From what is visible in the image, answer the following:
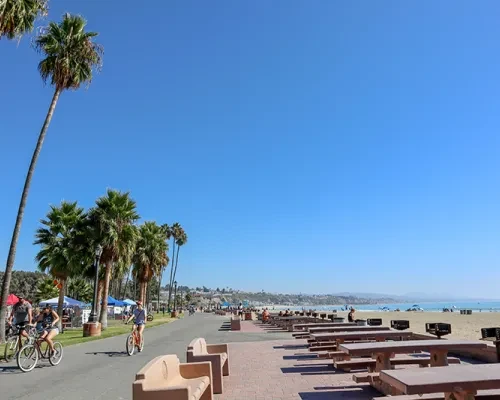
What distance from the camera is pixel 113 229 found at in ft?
91.9

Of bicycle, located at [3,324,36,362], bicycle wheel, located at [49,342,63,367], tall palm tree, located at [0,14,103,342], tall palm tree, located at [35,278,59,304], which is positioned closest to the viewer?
bicycle, located at [3,324,36,362]

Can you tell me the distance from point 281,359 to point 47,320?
6977mm

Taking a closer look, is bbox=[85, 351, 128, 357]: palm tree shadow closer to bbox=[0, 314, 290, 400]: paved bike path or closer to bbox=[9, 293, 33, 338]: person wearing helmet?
bbox=[0, 314, 290, 400]: paved bike path

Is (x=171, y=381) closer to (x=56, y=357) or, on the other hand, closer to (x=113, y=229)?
(x=56, y=357)

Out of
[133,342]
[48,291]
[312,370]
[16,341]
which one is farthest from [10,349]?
[48,291]

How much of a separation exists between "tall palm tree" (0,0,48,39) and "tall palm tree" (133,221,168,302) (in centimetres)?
3263

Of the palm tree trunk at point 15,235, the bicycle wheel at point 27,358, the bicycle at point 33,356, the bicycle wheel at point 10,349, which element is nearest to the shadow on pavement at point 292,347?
the bicycle at point 33,356

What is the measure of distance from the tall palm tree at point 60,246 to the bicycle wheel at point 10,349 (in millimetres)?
15748

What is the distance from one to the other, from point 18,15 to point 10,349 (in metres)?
10.3

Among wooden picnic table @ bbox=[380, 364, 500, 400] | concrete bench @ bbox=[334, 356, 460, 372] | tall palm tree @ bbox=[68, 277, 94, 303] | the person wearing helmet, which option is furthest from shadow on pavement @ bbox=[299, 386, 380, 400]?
tall palm tree @ bbox=[68, 277, 94, 303]

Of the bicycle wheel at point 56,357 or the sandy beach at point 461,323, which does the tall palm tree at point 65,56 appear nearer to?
the bicycle wheel at point 56,357

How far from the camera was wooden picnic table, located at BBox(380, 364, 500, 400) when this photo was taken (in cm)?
433

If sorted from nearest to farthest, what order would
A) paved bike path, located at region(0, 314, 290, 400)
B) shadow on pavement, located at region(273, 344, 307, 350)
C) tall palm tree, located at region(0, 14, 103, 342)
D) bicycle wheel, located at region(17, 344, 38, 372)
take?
paved bike path, located at region(0, 314, 290, 400)
bicycle wheel, located at region(17, 344, 38, 372)
shadow on pavement, located at region(273, 344, 307, 350)
tall palm tree, located at region(0, 14, 103, 342)

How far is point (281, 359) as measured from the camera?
470 inches
